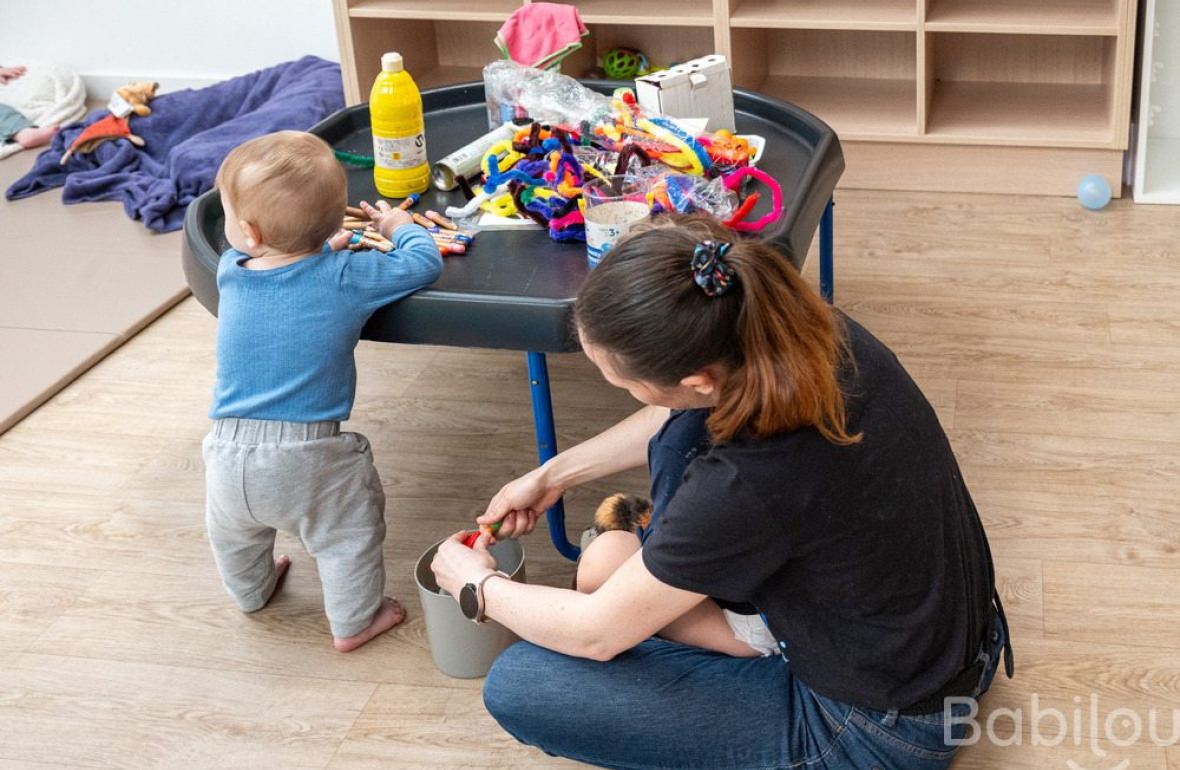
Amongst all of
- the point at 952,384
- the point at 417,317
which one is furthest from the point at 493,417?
the point at 952,384

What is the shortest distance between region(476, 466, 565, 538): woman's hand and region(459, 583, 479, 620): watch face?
6.4 inches

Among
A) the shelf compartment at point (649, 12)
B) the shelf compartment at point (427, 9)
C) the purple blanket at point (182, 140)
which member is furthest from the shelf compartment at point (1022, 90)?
the purple blanket at point (182, 140)

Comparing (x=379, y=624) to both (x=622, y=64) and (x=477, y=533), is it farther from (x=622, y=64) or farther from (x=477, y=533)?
(x=622, y=64)

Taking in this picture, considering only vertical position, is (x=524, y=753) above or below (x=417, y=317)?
below

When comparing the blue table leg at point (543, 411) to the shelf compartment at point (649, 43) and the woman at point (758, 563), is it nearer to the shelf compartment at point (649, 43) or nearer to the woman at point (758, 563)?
the woman at point (758, 563)

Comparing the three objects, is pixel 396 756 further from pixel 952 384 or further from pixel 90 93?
pixel 90 93

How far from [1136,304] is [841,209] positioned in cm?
76

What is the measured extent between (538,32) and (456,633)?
4.48 feet

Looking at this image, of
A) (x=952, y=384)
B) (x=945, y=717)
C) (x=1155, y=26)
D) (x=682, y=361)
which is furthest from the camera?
(x=1155, y=26)

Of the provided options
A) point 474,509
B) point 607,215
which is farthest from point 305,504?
point 607,215

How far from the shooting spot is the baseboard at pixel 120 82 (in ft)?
13.9

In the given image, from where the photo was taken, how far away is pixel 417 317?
6.17ft

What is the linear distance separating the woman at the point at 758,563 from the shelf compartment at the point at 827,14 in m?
1.88

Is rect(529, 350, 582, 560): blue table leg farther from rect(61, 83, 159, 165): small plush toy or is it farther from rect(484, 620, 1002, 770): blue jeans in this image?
rect(61, 83, 159, 165): small plush toy
